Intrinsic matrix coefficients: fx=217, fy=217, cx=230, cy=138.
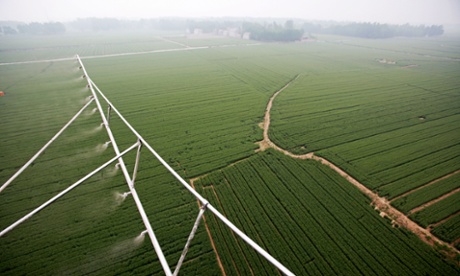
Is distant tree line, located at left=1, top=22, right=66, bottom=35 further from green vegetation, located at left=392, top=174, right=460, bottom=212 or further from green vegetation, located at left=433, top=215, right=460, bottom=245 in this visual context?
green vegetation, located at left=433, top=215, right=460, bottom=245

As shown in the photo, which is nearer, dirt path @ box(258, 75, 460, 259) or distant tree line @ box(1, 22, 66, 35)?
dirt path @ box(258, 75, 460, 259)

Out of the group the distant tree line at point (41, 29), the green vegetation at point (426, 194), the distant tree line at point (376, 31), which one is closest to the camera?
the green vegetation at point (426, 194)

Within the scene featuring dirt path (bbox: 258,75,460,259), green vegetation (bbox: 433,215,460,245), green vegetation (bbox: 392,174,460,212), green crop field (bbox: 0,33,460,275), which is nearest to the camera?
green crop field (bbox: 0,33,460,275)

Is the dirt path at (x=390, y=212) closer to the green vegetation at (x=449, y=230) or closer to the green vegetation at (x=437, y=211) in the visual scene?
the green vegetation at (x=449, y=230)

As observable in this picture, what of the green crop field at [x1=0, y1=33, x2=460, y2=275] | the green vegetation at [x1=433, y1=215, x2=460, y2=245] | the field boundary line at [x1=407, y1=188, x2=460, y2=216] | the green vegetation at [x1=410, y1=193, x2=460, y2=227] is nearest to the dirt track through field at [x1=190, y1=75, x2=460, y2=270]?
the green vegetation at [x1=433, y1=215, x2=460, y2=245]

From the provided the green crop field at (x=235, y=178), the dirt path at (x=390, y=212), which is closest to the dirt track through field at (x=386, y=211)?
the dirt path at (x=390, y=212)

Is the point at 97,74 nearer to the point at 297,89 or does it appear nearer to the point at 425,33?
the point at 297,89

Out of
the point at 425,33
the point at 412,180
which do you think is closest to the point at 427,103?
the point at 412,180

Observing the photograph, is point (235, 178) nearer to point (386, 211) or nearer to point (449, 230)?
point (386, 211)

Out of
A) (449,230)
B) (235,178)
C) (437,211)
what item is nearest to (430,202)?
(437,211)
